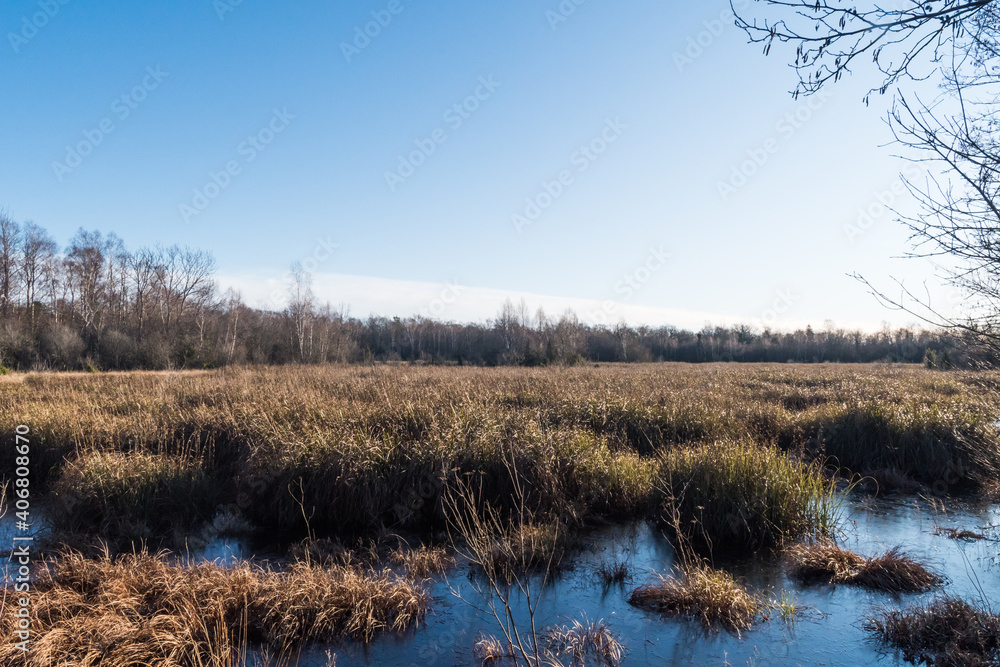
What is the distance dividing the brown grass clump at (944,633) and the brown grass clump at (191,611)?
162 inches

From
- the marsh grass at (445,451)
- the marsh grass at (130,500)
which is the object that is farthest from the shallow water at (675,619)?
the marsh grass at (445,451)

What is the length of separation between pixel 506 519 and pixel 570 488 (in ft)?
3.47

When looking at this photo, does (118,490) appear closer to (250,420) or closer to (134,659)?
(250,420)

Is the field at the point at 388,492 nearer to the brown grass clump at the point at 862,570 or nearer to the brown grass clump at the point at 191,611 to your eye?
the brown grass clump at the point at 191,611

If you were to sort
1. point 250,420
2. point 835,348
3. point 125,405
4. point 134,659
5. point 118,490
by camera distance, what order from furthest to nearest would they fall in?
point 835,348 < point 125,405 < point 250,420 < point 118,490 < point 134,659

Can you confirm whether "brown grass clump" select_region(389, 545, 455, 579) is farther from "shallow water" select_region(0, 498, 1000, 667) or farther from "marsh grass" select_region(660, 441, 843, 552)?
"marsh grass" select_region(660, 441, 843, 552)

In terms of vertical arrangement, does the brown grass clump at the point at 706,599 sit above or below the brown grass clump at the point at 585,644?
above

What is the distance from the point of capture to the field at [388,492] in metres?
4.66

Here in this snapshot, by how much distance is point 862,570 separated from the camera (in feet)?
18.3

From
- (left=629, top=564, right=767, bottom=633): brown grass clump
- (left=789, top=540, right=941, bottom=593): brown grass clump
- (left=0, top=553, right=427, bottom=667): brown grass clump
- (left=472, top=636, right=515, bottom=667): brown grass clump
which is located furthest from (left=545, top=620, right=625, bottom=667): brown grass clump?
(left=789, top=540, right=941, bottom=593): brown grass clump

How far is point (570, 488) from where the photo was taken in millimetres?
7809

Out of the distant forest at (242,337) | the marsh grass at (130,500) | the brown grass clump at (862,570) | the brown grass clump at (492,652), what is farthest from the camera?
the distant forest at (242,337)

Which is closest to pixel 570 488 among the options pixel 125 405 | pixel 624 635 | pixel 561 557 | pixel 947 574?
pixel 561 557

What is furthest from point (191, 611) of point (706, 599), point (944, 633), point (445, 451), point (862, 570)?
point (862, 570)
